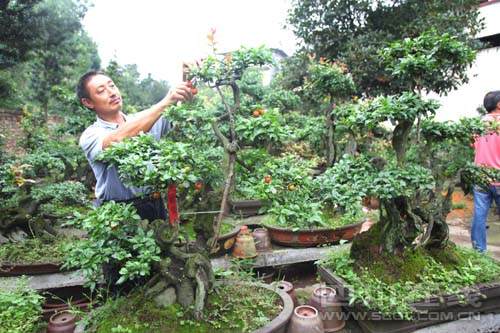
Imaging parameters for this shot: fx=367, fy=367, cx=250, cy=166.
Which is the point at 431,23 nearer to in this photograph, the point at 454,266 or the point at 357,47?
the point at 357,47

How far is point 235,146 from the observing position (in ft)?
6.79

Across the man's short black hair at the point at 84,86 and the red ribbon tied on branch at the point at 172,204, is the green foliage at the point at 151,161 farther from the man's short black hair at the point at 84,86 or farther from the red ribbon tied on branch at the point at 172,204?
the man's short black hair at the point at 84,86

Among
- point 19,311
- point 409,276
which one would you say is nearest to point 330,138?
point 409,276

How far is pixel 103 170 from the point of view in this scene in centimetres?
211

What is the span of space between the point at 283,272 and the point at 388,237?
1.47 metres

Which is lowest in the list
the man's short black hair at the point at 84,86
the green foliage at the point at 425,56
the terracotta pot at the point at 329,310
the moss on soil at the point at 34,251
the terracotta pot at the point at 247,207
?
the terracotta pot at the point at 329,310

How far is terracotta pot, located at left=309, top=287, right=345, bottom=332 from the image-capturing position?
8.13 ft

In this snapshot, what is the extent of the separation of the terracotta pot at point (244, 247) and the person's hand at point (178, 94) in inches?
70.9

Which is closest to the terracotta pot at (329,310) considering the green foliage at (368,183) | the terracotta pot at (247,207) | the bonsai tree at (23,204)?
the green foliage at (368,183)

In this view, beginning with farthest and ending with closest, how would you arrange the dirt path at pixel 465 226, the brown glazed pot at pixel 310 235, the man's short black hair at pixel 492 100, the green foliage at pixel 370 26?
1. the green foliage at pixel 370 26
2. the dirt path at pixel 465 226
3. the brown glazed pot at pixel 310 235
4. the man's short black hair at pixel 492 100

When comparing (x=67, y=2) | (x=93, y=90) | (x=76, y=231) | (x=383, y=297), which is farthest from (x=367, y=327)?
(x=67, y=2)

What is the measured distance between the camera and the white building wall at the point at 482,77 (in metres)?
7.85

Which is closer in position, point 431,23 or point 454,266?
point 454,266

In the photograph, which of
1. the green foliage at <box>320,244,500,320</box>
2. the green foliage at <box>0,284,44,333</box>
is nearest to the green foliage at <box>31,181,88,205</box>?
the green foliage at <box>0,284,44,333</box>
